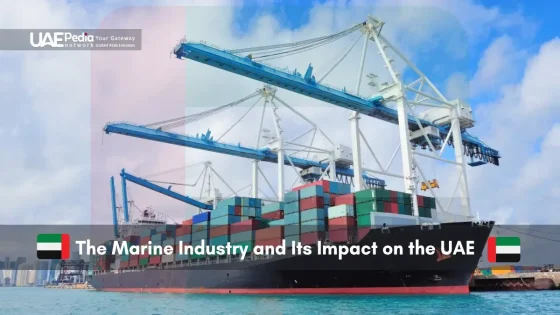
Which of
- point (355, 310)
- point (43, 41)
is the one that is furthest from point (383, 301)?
point (43, 41)


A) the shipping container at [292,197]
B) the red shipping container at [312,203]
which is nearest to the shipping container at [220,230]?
the shipping container at [292,197]

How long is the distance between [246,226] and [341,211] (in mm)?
7970

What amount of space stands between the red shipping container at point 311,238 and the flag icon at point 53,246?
A: 16.2m

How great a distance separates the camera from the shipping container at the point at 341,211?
2508 cm

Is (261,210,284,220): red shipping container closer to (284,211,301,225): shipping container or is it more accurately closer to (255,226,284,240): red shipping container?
(255,226,284,240): red shipping container

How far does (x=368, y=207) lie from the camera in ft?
80.9

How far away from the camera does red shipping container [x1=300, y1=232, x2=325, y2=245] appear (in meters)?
25.4

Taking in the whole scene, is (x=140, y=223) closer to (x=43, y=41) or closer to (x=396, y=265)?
(x=396, y=265)

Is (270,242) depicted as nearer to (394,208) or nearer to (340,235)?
(340,235)

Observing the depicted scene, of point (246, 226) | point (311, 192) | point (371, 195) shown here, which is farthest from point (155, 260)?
point (371, 195)

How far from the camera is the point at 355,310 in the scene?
59.9ft

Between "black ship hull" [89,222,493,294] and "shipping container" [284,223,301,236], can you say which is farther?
"shipping container" [284,223,301,236]

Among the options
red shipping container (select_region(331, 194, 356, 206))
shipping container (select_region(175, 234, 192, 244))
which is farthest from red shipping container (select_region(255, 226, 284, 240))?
shipping container (select_region(175, 234, 192, 244))

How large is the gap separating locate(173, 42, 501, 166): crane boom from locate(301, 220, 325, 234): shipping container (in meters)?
8.32
